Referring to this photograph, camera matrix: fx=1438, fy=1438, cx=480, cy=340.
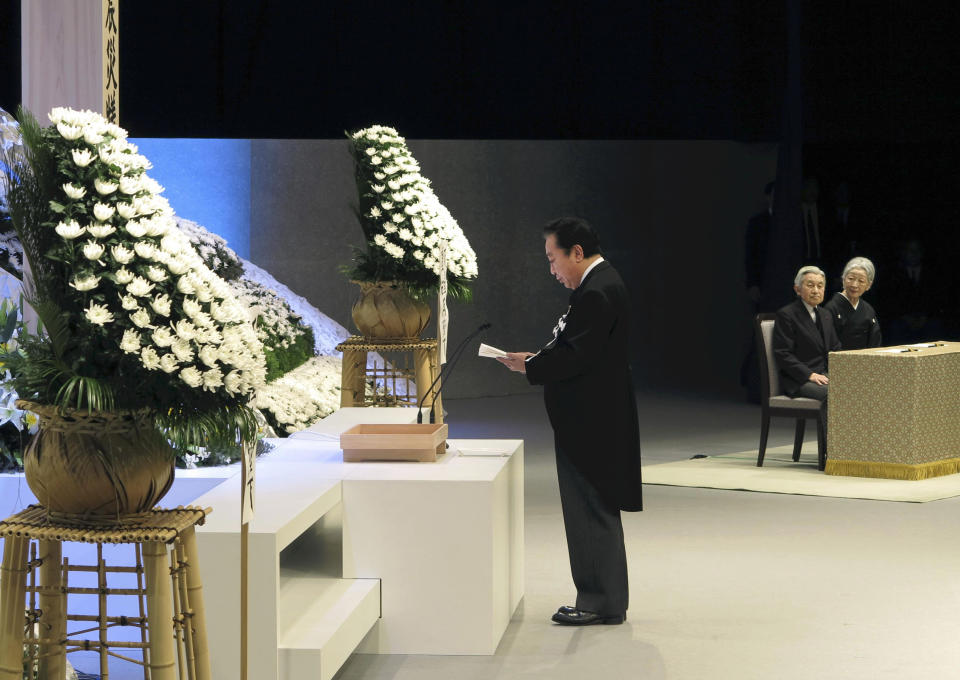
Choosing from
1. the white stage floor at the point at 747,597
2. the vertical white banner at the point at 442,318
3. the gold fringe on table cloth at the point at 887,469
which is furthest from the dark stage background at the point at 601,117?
the vertical white banner at the point at 442,318

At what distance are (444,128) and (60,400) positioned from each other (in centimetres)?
721

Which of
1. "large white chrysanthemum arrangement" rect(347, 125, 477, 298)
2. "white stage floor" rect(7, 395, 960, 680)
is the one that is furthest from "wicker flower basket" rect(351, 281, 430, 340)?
"white stage floor" rect(7, 395, 960, 680)

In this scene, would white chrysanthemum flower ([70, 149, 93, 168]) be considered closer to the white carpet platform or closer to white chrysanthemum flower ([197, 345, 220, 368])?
white chrysanthemum flower ([197, 345, 220, 368])

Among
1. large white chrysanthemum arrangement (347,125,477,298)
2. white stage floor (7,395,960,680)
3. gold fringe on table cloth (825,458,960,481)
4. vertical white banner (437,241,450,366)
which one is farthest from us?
gold fringe on table cloth (825,458,960,481)

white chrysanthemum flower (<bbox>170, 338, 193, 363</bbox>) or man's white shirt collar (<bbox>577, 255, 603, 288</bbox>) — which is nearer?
white chrysanthemum flower (<bbox>170, 338, 193, 363</bbox>)

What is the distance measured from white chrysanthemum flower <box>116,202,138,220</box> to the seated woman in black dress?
657cm

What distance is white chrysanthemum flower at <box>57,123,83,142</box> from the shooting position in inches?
107

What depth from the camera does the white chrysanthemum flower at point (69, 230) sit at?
2.68m

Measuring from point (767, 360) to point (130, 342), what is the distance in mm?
6219

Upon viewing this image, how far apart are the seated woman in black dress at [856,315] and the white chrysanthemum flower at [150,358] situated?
6.62 meters

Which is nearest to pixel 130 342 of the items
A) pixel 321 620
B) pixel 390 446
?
pixel 321 620

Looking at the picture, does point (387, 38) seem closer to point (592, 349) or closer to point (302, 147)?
point (302, 147)

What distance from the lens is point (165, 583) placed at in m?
2.79

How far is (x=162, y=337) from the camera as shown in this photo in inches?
106
